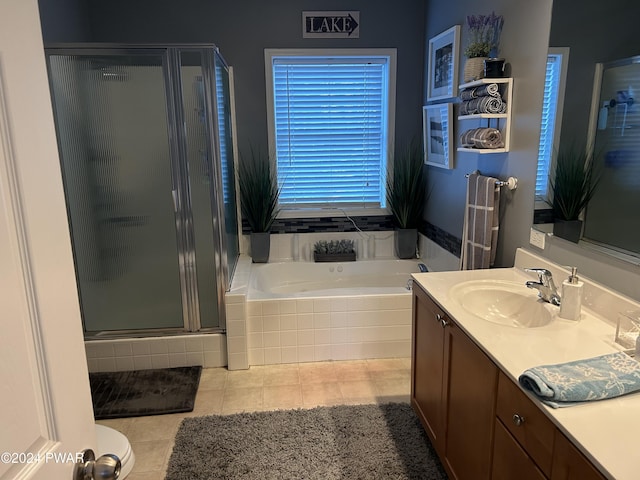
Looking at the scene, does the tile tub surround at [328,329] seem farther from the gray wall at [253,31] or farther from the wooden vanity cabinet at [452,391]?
the gray wall at [253,31]

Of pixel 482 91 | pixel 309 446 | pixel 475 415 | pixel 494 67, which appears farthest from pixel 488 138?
pixel 309 446

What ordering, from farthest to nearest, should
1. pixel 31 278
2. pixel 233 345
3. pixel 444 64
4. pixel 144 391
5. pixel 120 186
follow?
1. pixel 444 64
2. pixel 233 345
3. pixel 120 186
4. pixel 144 391
5. pixel 31 278

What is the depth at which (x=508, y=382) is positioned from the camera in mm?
1423

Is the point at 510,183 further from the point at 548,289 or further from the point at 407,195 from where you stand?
the point at 407,195

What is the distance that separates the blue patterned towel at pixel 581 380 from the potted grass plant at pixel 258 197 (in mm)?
2697

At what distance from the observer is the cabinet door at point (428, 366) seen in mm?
2021

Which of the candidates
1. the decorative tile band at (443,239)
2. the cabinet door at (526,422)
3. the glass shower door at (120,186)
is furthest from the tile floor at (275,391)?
the cabinet door at (526,422)

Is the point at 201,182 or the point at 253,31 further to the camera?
the point at 253,31

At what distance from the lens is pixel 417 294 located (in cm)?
226

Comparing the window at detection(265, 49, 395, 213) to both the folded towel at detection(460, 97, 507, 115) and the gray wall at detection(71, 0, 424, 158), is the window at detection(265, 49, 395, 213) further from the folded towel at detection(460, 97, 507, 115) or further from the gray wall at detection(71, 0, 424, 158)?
the folded towel at detection(460, 97, 507, 115)

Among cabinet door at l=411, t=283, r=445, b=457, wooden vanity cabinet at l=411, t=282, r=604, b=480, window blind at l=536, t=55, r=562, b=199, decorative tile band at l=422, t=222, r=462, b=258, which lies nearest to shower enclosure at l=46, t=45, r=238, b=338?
cabinet door at l=411, t=283, r=445, b=457

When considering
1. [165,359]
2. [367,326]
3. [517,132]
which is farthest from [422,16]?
[165,359]

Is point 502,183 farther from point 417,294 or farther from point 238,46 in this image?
point 238,46

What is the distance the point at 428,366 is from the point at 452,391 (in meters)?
0.29
